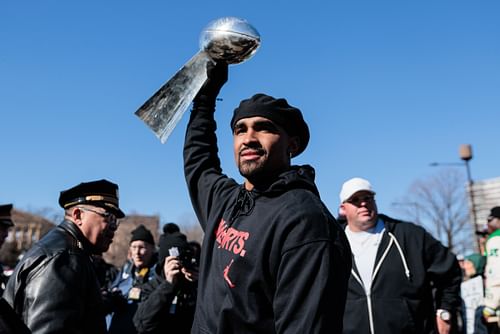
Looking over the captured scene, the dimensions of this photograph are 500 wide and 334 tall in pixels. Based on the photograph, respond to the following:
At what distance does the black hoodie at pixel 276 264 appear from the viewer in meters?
2.22

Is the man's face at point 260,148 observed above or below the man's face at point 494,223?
above

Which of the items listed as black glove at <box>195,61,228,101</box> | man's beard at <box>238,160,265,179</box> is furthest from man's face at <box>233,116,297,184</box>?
black glove at <box>195,61,228,101</box>

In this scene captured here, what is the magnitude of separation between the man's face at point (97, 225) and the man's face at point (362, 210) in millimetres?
2265

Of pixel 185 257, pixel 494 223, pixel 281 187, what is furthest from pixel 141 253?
pixel 494 223

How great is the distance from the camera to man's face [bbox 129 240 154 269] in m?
6.68

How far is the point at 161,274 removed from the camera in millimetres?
5492

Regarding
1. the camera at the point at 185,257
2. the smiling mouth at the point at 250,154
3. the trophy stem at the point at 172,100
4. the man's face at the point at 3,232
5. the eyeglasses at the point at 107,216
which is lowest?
the camera at the point at 185,257

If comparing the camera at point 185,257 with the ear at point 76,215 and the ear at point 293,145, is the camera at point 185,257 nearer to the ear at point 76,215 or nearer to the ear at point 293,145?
the ear at point 76,215

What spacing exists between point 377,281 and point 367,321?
0.36 meters

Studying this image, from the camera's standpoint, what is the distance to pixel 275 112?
2.80 metres

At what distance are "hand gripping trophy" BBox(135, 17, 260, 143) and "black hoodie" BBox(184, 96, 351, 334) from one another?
2.31 ft

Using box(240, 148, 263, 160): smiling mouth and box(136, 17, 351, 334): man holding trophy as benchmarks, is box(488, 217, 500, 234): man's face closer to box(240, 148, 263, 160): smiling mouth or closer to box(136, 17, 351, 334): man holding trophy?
box(136, 17, 351, 334): man holding trophy

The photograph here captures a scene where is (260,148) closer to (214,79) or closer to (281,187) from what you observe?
(281,187)

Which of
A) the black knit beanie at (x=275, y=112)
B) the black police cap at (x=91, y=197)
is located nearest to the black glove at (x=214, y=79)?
the black knit beanie at (x=275, y=112)
